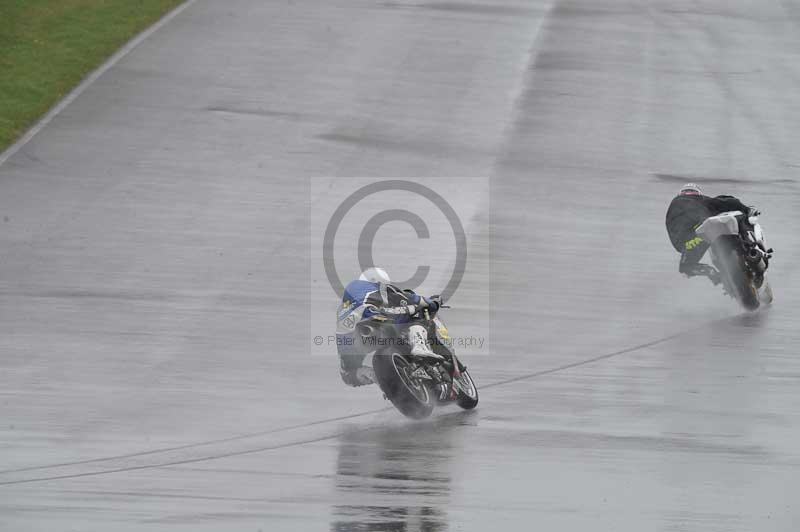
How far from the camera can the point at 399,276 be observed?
2036cm

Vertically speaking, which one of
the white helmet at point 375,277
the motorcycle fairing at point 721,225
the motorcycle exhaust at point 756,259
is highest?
the white helmet at point 375,277

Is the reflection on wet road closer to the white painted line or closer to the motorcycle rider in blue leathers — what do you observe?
the motorcycle rider in blue leathers

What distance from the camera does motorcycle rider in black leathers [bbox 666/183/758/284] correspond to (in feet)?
62.0

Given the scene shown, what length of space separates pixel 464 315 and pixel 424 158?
934cm

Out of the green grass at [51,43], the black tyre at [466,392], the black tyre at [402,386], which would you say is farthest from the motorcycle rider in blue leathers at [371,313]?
the green grass at [51,43]

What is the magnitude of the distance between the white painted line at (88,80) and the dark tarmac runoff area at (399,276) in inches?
8.8

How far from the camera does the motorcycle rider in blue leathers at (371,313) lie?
1375 cm

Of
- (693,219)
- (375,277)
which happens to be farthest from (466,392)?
(693,219)

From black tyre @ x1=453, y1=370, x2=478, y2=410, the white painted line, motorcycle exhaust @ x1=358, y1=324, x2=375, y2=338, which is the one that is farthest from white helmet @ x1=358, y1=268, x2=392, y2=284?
the white painted line

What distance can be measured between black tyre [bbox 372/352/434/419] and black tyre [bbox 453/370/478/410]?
376 millimetres

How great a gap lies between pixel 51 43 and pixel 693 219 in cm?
1954

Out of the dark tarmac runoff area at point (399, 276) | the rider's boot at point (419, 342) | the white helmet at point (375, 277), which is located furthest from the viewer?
the white helmet at point (375, 277)

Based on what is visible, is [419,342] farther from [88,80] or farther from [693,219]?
[88,80]

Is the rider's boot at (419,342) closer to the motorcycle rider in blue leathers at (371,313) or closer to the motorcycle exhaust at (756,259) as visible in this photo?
the motorcycle rider in blue leathers at (371,313)
